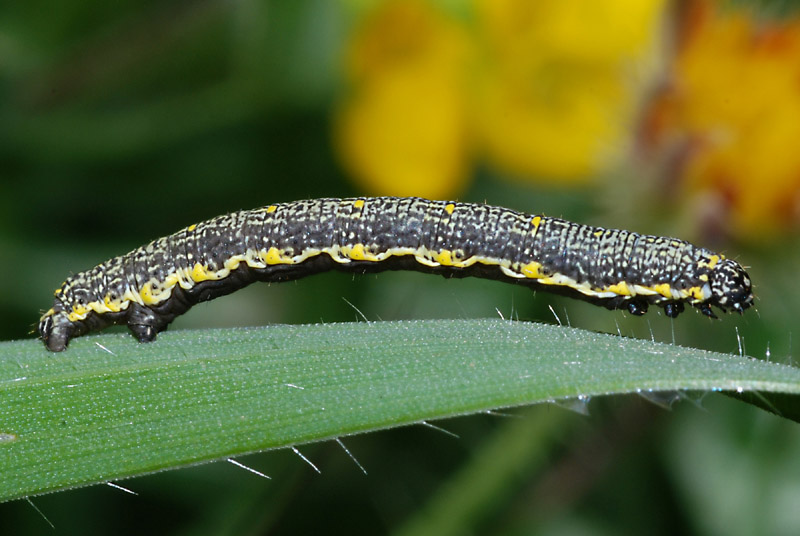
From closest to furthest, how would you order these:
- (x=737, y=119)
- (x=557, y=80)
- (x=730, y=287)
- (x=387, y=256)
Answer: (x=730, y=287), (x=387, y=256), (x=737, y=119), (x=557, y=80)

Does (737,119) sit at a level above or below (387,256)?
above

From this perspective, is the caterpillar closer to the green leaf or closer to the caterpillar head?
the caterpillar head

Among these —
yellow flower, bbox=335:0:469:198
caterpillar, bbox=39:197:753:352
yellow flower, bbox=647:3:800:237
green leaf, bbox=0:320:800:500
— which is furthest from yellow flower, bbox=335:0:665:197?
green leaf, bbox=0:320:800:500

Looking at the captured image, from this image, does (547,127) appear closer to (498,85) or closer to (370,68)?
(498,85)

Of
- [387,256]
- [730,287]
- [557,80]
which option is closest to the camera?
[730,287]

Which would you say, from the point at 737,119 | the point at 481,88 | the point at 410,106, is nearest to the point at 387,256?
the point at 410,106

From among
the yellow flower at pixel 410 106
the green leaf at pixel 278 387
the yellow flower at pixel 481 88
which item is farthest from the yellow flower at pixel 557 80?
the green leaf at pixel 278 387

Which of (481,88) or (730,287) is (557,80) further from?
(730,287)
